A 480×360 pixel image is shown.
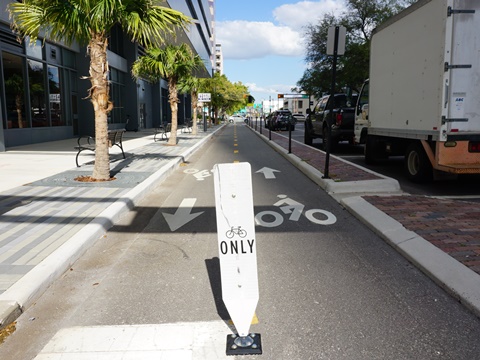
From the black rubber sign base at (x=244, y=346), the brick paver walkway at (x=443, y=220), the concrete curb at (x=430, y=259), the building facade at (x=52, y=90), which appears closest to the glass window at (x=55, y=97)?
the building facade at (x=52, y=90)

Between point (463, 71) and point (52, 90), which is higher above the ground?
point (52, 90)

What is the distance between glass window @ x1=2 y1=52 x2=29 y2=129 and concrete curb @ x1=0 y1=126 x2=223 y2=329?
13.5 metres

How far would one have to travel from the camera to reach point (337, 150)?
56.6 feet

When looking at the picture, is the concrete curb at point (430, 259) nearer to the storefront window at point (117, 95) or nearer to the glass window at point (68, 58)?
the glass window at point (68, 58)

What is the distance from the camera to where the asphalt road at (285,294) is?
9.98 ft

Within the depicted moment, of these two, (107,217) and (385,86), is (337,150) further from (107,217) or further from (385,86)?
(107,217)

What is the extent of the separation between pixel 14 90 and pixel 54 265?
16796mm

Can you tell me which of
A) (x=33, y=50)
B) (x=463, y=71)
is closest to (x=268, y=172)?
(x=463, y=71)

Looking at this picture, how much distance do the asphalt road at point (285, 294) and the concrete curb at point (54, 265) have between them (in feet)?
0.30

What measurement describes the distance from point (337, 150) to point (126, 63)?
22.7 m

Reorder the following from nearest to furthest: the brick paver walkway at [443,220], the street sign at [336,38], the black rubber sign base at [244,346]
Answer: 1. the black rubber sign base at [244,346]
2. the brick paver walkway at [443,220]
3. the street sign at [336,38]

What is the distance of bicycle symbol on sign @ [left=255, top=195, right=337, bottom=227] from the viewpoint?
20.6ft

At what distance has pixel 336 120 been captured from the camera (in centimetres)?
1541

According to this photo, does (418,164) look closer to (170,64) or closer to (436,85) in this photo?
(436,85)
